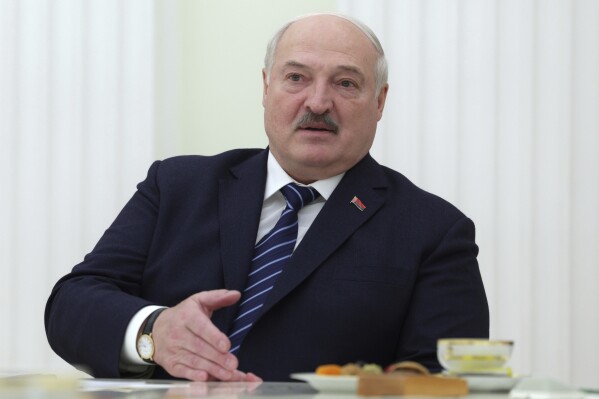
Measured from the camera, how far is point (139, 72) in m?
4.01

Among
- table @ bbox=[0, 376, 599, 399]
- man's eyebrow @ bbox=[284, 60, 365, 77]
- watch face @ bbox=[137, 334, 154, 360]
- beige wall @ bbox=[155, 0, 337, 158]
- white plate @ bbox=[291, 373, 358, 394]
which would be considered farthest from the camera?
beige wall @ bbox=[155, 0, 337, 158]

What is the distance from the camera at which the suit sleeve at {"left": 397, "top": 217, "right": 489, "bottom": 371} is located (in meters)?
2.47

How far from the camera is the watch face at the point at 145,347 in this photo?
2.26 metres

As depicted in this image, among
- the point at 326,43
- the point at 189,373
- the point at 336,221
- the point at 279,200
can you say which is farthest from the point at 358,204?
the point at 189,373

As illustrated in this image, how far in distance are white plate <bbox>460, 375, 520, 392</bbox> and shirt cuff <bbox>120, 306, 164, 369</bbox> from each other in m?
0.94

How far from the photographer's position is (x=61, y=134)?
13.1 ft

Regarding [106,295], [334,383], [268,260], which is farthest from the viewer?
[268,260]

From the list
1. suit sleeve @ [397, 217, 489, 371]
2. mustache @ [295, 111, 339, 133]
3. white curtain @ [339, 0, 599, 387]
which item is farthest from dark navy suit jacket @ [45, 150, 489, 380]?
white curtain @ [339, 0, 599, 387]

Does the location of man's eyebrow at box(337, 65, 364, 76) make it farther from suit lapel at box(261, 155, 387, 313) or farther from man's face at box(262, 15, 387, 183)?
suit lapel at box(261, 155, 387, 313)

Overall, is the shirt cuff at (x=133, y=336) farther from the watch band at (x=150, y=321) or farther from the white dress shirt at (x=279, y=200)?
the white dress shirt at (x=279, y=200)

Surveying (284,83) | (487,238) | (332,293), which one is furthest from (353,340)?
(487,238)

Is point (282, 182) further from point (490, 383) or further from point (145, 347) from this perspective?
point (490, 383)

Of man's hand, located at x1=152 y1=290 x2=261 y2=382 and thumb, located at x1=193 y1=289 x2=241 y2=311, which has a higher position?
thumb, located at x1=193 y1=289 x2=241 y2=311

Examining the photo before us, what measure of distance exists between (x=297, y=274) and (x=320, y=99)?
19.2 inches
